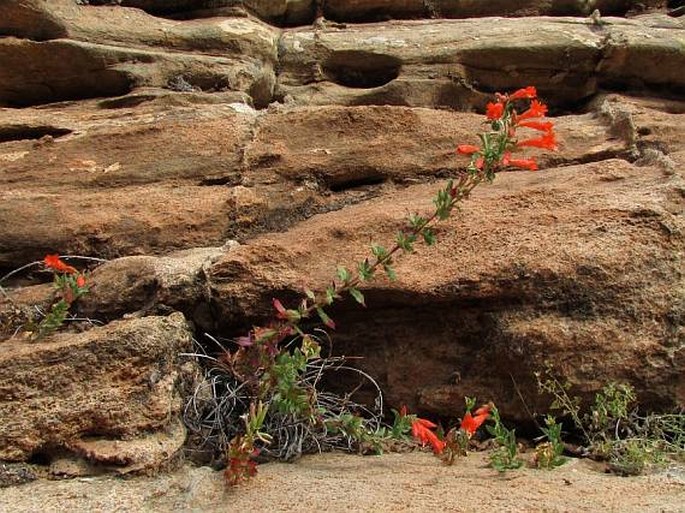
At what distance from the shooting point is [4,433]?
2.38 meters

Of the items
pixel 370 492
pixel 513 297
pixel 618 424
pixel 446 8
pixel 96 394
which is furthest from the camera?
pixel 446 8

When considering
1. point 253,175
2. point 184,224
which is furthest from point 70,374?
point 253,175

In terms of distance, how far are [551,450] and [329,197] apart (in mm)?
1665

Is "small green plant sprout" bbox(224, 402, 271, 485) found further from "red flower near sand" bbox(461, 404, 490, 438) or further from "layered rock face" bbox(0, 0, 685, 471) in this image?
"red flower near sand" bbox(461, 404, 490, 438)

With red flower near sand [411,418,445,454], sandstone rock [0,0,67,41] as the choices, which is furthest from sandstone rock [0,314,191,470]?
sandstone rock [0,0,67,41]

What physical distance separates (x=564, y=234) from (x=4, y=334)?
2.29 m

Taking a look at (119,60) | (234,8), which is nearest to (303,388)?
(119,60)

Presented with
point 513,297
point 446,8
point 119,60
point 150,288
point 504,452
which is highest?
point 446,8

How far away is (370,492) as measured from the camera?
7.29ft

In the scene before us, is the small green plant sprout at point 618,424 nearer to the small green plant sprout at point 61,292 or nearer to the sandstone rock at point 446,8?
the small green plant sprout at point 61,292

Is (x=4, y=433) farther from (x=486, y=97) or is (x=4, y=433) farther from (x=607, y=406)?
(x=486, y=97)

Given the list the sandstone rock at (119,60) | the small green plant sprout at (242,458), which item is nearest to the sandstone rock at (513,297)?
the small green plant sprout at (242,458)

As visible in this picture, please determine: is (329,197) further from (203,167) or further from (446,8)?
(446,8)

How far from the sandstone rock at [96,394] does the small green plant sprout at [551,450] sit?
121cm
